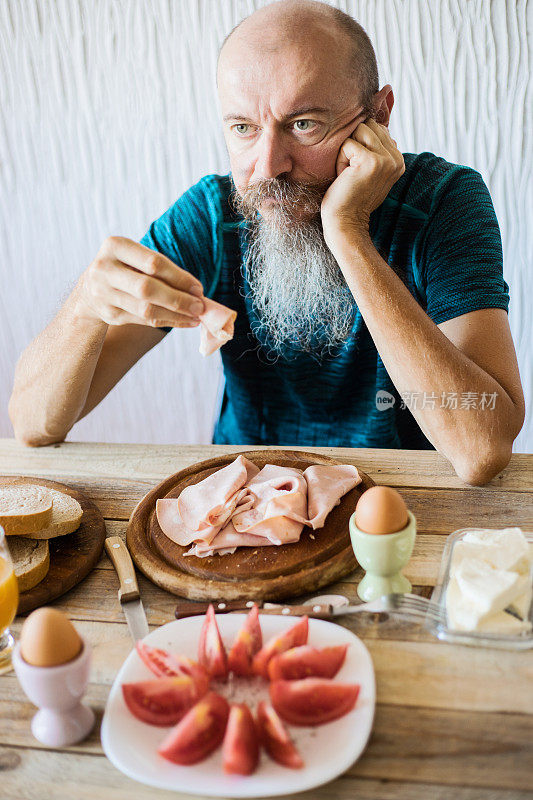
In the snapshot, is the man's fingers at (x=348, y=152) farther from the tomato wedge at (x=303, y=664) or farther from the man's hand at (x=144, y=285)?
the tomato wedge at (x=303, y=664)

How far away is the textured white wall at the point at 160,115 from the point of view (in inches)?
86.3

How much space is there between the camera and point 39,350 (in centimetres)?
154

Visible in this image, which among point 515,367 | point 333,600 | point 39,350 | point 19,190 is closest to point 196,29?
point 19,190

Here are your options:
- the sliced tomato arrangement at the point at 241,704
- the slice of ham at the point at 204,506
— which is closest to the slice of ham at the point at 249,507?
the slice of ham at the point at 204,506

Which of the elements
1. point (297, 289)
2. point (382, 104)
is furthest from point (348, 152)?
point (297, 289)

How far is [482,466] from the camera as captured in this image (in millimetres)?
1229

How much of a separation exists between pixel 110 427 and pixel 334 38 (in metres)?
2.02

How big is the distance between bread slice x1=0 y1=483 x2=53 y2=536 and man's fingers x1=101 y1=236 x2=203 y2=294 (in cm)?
39

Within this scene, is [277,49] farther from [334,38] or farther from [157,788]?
[157,788]

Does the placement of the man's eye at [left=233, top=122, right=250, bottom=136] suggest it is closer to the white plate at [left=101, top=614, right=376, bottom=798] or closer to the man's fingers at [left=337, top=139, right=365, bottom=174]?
the man's fingers at [left=337, top=139, right=365, bottom=174]

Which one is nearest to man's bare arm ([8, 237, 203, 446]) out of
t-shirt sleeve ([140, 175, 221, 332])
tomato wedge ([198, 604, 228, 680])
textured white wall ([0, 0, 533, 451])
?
t-shirt sleeve ([140, 175, 221, 332])

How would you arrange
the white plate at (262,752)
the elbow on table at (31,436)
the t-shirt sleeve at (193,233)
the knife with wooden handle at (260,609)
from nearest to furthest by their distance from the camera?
the white plate at (262,752)
the knife with wooden handle at (260,609)
the elbow on table at (31,436)
the t-shirt sleeve at (193,233)

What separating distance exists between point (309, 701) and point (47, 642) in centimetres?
28

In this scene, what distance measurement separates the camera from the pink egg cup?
0.73m
